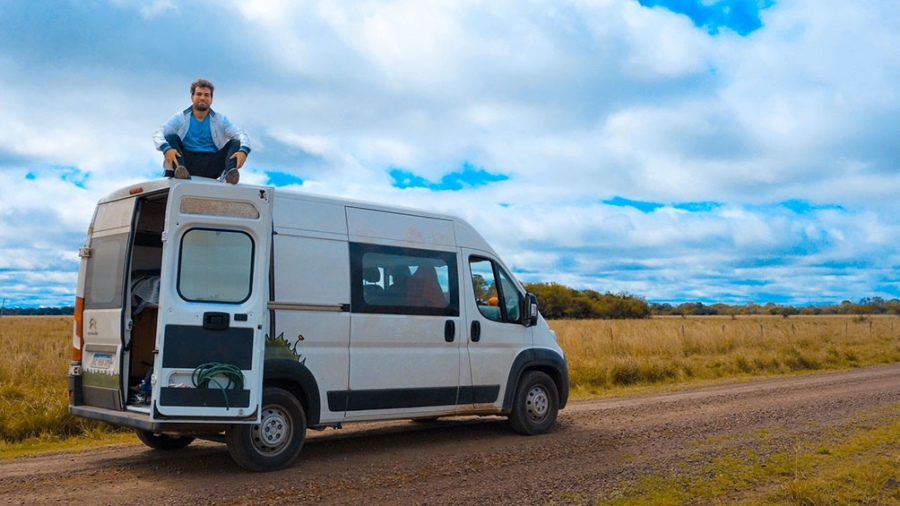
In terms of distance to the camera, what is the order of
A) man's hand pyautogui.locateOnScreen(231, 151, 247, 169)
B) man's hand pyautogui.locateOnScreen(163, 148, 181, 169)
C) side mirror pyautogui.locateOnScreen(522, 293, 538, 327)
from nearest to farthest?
man's hand pyautogui.locateOnScreen(163, 148, 181, 169) → man's hand pyautogui.locateOnScreen(231, 151, 247, 169) → side mirror pyautogui.locateOnScreen(522, 293, 538, 327)

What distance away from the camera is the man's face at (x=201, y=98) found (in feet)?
26.9

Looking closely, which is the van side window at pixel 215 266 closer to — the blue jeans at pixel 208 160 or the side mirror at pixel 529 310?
the blue jeans at pixel 208 160

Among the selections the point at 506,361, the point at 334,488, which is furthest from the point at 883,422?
the point at 334,488

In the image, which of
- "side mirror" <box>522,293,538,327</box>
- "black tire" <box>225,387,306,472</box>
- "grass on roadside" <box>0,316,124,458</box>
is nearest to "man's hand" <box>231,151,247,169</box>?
"black tire" <box>225,387,306,472</box>

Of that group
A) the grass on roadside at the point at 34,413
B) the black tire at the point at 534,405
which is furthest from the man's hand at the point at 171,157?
the black tire at the point at 534,405

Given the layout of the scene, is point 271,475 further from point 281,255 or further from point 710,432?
point 710,432

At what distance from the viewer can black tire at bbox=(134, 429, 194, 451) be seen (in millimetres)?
8641

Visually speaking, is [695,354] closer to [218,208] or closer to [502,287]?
[502,287]

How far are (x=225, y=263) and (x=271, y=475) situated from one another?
1976 millimetres

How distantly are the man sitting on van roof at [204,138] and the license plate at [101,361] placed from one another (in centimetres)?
196

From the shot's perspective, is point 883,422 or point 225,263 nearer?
point 225,263

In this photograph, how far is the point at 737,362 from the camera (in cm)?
2055

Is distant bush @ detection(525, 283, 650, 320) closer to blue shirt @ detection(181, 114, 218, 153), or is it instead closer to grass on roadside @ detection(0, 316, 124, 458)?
grass on roadside @ detection(0, 316, 124, 458)

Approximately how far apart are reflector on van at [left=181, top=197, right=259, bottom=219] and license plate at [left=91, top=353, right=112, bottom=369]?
1.81m
